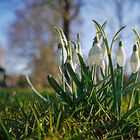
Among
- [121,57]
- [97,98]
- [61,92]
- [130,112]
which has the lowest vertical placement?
[130,112]

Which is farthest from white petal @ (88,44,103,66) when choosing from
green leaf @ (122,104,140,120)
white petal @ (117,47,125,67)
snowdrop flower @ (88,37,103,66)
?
green leaf @ (122,104,140,120)

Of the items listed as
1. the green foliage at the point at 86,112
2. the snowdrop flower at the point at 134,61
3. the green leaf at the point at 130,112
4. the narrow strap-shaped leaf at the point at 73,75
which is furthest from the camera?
the narrow strap-shaped leaf at the point at 73,75

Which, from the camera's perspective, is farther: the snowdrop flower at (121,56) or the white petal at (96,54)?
the snowdrop flower at (121,56)

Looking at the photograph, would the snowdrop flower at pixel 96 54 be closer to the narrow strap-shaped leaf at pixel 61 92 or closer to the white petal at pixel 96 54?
the white petal at pixel 96 54

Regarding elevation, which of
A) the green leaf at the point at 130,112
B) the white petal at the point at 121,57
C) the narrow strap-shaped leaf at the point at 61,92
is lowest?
the green leaf at the point at 130,112

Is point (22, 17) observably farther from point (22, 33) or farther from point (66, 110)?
point (66, 110)

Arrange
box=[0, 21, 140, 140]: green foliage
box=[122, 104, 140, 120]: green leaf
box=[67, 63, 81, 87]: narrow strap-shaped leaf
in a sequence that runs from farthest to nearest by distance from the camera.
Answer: box=[67, 63, 81, 87]: narrow strap-shaped leaf < box=[122, 104, 140, 120]: green leaf < box=[0, 21, 140, 140]: green foliage

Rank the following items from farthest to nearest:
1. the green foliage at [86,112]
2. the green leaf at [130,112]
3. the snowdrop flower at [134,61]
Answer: the snowdrop flower at [134,61] < the green leaf at [130,112] < the green foliage at [86,112]

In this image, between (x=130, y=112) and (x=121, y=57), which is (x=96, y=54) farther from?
(x=130, y=112)

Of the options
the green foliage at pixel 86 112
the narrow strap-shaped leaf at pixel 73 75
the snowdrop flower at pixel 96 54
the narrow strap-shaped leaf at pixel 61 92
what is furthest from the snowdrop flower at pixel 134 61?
the narrow strap-shaped leaf at pixel 61 92

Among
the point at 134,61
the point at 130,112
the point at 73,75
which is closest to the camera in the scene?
the point at 130,112

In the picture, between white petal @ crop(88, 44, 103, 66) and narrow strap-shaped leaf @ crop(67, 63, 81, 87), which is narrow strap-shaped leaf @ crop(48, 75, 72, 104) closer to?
narrow strap-shaped leaf @ crop(67, 63, 81, 87)

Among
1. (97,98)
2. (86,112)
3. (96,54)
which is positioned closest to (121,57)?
(96,54)
